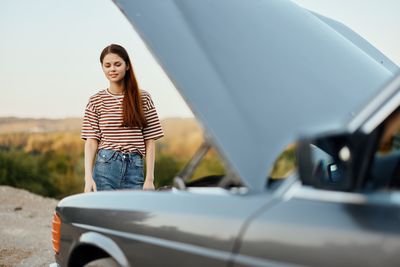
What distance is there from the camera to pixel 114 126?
4.43 meters

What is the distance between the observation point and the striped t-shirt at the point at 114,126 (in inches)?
172

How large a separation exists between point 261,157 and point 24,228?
28.0 ft

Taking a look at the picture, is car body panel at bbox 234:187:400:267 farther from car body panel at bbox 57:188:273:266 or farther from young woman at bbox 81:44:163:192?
young woman at bbox 81:44:163:192

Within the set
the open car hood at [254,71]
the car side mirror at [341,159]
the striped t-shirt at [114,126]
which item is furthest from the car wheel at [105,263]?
the striped t-shirt at [114,126]

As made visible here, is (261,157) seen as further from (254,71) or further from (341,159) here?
(254,71)

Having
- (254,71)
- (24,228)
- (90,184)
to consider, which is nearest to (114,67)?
(90,184)

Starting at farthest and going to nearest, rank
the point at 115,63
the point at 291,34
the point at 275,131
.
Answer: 1. the point at 115,63
2. the point at 291,34
3. the point at 275,131

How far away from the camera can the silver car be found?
1.69 m

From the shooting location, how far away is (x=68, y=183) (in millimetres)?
13438

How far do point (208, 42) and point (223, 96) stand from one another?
350 millimetres

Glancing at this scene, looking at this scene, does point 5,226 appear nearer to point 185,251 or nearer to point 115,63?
point 115,63

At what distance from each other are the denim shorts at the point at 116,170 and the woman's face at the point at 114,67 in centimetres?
55

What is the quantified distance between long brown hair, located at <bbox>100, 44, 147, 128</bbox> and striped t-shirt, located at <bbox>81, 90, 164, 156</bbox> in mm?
47

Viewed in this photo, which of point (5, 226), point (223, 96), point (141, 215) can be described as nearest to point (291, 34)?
point (223, 96)
